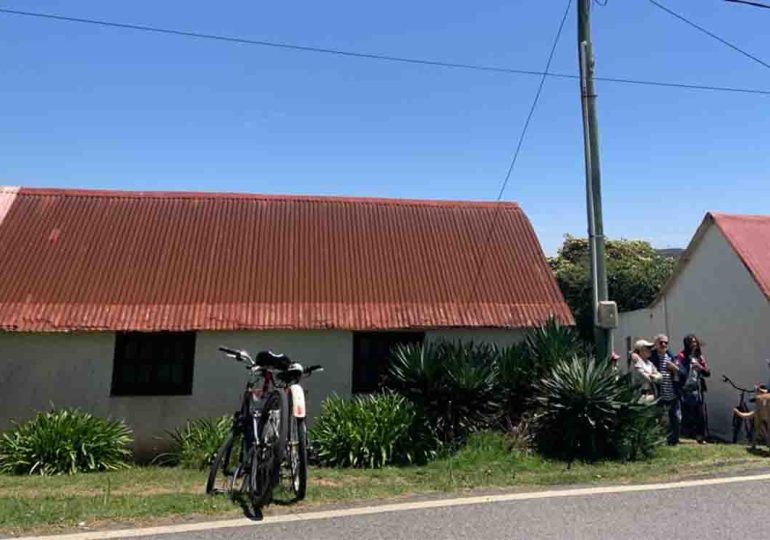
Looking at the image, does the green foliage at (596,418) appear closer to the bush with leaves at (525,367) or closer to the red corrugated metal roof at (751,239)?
the bush with leaves at (525,367)

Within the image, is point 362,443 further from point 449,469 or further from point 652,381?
point 652,381

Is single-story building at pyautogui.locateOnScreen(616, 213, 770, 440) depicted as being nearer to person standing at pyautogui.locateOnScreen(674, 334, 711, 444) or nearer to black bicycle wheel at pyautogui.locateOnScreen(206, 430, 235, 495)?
person standing at pyautogui.locateOnScreen(674, 334, 711, 444)

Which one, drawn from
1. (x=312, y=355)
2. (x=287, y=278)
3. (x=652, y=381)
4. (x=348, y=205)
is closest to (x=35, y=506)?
(x=312, y=355)

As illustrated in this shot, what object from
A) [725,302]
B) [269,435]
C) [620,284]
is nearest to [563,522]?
[269,435]

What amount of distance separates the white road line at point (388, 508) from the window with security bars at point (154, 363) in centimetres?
539

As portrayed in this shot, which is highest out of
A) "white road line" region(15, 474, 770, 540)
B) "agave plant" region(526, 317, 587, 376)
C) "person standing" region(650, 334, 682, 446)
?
"agave plant" region(526, 317, 587, 376)

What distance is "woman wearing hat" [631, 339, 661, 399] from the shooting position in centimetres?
923

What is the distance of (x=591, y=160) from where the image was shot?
9570mm

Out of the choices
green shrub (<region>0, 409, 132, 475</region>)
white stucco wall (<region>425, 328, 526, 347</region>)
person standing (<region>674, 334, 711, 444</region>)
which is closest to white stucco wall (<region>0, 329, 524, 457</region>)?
green shrub (<region>0, 409, 132, 475</region>)

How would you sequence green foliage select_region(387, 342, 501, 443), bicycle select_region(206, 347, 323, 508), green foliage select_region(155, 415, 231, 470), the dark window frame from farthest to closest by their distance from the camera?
the dark window frame → green foliage select_region(387, 342, 501, 443) → green foliage select_region(155, 415, 231, 470) → bicycle select_region(206, 347, 323, 508)

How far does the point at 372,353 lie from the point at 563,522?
235 inches

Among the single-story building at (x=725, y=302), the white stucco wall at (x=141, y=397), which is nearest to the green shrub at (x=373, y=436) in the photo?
the white stucco wall at (x=141, y=397)

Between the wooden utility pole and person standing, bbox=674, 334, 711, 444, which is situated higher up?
the wooden utility pole

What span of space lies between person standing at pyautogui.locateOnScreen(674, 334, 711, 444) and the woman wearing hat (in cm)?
57
